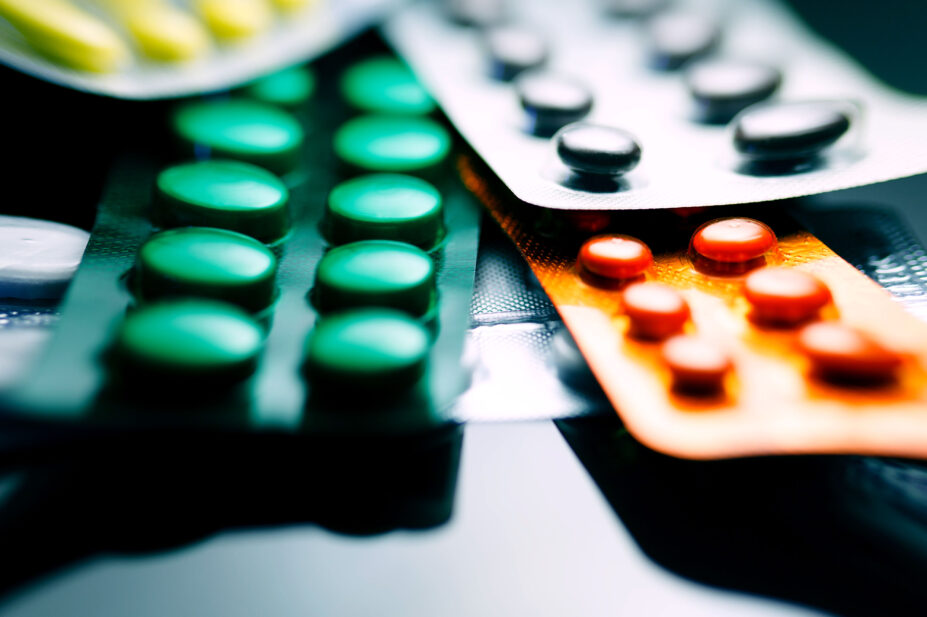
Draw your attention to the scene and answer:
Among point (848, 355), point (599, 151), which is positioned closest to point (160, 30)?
point (599, 151)

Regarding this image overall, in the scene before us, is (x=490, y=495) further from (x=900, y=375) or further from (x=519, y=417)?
(x=900, y=375)

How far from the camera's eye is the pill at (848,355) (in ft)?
1.74

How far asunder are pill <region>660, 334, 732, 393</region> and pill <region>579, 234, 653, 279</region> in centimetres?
10

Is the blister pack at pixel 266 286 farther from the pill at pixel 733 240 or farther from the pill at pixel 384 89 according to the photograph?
the pill at pixel 733 240

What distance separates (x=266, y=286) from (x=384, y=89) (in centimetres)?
38

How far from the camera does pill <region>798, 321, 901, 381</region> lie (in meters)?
0.53

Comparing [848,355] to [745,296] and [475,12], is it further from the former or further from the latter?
[475,12]

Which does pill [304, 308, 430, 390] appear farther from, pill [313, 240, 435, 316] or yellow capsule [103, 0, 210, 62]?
yellow capsule [103, 0, 210, 62]

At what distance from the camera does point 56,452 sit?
1.70ft

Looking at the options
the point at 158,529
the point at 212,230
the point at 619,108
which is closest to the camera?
the point at 158,529

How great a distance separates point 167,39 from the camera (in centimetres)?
80

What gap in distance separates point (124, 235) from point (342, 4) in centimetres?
41

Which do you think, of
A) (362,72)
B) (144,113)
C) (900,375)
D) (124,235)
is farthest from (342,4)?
(900,375)

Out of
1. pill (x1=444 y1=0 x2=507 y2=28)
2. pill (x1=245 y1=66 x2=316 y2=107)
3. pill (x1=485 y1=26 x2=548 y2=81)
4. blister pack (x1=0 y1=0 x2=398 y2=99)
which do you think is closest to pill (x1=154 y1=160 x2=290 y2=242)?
blister pack (x1=0 y1=0 x2=398 y2=99)
